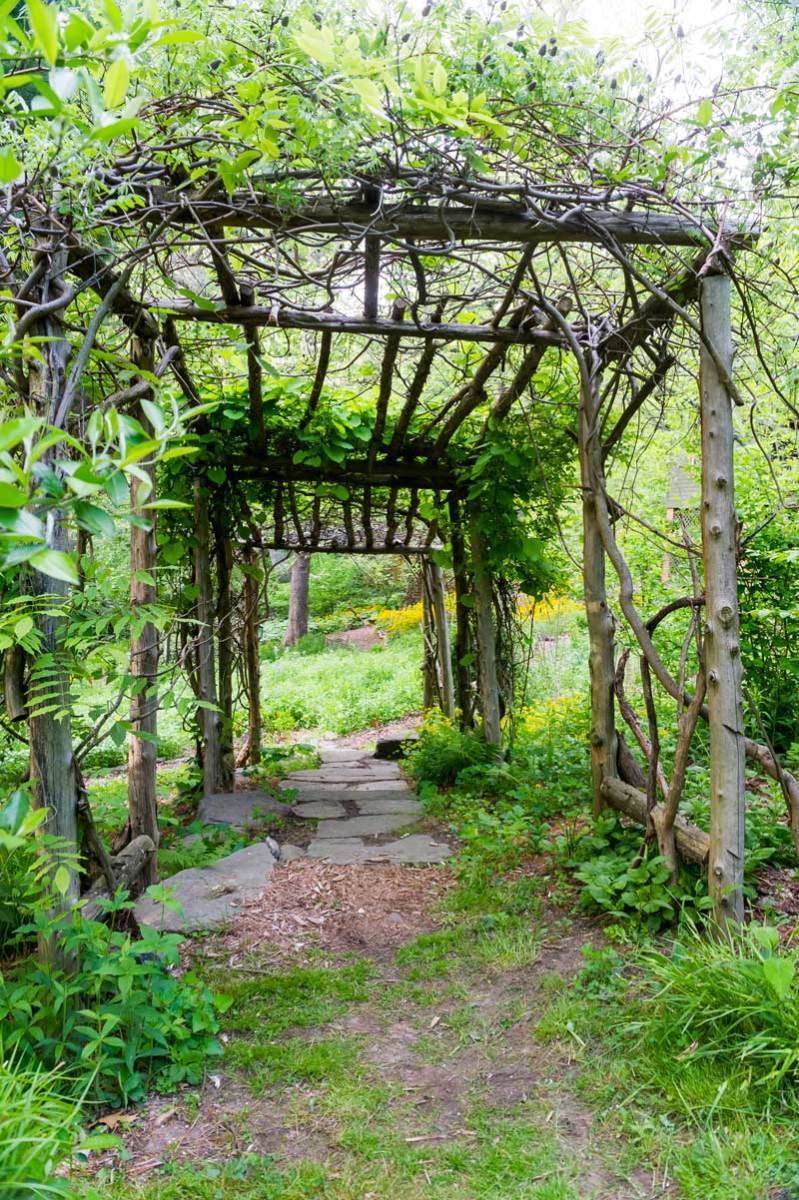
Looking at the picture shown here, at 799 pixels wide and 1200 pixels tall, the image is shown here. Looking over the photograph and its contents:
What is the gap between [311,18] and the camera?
2.33 meters

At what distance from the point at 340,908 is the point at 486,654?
8.67 feet

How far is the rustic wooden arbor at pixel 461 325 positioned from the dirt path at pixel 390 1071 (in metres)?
0.74

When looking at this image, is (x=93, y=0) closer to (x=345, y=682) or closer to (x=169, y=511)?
(x=169, y=511)

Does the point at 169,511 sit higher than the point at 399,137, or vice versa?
the point at 399,137

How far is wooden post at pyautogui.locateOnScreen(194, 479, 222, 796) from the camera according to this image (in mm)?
5434

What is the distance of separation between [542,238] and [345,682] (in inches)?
392

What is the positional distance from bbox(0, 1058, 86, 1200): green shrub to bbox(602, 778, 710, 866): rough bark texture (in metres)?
2.13

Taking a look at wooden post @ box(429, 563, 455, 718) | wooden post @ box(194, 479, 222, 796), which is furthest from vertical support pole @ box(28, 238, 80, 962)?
wooden post @ box(429, 563, 455, 718)

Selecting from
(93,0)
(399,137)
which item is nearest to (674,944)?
(399,137)

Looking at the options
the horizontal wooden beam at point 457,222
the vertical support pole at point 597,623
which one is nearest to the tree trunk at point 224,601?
the vertical support pole at point 597,623

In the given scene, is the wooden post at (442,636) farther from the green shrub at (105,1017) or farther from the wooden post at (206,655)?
the green shrub at (105,1017)

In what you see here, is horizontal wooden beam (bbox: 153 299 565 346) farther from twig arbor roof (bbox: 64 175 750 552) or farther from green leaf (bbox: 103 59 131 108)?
green leaf (bbox: 103 59 131 108)

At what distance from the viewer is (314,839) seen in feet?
16.4

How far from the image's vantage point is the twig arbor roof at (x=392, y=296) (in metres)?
2.79
